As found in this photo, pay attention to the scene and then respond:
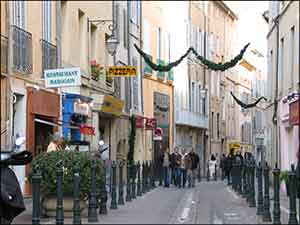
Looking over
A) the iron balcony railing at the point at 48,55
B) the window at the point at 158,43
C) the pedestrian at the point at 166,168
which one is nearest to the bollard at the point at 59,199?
the iron balcony railing at the point at 48,55

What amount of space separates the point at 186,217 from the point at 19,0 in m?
7.23

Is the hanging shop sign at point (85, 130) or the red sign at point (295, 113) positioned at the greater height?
the red sign at point (295, 113)

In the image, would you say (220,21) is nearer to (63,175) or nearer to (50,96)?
(50,96)

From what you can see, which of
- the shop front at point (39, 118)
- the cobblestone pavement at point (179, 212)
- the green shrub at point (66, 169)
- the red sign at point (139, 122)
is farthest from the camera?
the red sign at point (139, 122)

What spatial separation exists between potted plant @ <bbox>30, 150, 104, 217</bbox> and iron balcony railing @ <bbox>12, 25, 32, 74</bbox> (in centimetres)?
489

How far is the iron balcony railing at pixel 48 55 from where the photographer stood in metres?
21.8

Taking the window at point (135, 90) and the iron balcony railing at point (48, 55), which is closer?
the iron balcony railing at point (48, 55)

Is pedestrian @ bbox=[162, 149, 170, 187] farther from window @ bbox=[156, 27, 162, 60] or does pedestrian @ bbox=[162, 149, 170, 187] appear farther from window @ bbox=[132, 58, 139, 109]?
window @ bbox=[156, 27, 162, 60]

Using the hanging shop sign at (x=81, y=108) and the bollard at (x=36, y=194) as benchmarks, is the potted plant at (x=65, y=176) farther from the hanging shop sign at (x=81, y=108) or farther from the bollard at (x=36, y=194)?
the hanging shop sign at (x=81, y=108)

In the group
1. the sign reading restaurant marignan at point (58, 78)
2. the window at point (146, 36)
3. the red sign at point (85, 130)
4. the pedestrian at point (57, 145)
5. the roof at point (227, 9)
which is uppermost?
the roof at point (227, 9)

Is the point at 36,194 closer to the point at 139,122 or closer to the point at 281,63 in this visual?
the point at 281,63

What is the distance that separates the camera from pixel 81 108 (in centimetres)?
2558

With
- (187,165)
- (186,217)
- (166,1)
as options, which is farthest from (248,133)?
(186,217)

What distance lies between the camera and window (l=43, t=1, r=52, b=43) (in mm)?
22203
